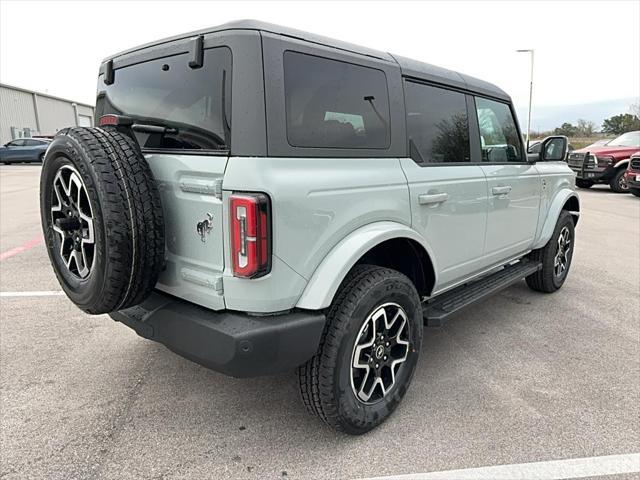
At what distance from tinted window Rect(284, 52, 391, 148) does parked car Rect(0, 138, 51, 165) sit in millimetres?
27327

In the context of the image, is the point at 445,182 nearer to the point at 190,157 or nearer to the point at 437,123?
the point at 437,123

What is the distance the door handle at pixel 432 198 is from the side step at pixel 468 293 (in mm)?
721

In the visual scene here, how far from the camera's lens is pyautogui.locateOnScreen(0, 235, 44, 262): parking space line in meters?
6.04

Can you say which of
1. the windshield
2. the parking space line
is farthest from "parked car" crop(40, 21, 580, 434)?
the windshield

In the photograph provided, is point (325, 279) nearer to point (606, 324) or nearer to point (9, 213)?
point (606, 324)

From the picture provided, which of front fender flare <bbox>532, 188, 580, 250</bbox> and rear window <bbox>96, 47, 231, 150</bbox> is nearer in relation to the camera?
rear window <bbox>96, 47, 231, 150</bbox>

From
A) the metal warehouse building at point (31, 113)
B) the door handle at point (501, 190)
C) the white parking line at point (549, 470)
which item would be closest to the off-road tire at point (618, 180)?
the door handle at point (501, 190)

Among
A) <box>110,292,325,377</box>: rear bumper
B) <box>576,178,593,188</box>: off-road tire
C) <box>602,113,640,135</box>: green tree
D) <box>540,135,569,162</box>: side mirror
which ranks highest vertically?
<box>602,113,640,135</box>: green tree

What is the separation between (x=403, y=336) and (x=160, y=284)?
1367 millimetres

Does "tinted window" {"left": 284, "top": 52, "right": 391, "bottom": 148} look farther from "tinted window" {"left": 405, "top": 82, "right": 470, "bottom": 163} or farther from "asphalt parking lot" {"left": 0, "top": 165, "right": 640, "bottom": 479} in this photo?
"asphalt parking lot" {"left": 0, "top": 165, "right": 640, "bottom": 479}

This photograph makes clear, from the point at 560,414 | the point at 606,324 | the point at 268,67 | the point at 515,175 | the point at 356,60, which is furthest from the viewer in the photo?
the point at 606,324

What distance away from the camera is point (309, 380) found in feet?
7.45

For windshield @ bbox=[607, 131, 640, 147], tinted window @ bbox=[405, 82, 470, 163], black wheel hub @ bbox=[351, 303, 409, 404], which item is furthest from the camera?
windshield @ bbox=[607, 131, 640, 147]

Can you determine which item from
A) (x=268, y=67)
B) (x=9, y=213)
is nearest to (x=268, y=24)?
(x=268, y=67)
